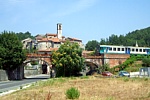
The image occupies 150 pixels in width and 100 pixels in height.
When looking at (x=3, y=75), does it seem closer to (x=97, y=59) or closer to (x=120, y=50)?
(x=97, y=59)

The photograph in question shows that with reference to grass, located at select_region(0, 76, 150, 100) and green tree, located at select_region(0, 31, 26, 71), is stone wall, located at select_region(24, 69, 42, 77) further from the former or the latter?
grass, located at select_region(0, 76, 150, 100)

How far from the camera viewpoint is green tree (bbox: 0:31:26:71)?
57.4 metres

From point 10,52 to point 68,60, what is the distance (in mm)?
12159

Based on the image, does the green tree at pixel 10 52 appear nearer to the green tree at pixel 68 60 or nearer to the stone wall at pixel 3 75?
the stone wall at pixel 3 75

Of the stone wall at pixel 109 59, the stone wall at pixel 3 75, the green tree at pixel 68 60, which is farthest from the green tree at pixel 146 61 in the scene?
the stone wall at pixel 3 75

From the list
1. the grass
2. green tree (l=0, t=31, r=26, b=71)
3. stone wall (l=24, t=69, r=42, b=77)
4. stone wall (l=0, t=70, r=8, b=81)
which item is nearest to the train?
green tree (l=0, t=31, r=26, b=71)

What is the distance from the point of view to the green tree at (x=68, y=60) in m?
A: 55.1

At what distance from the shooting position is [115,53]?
74688mm

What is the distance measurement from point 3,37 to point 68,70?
15.9 meters

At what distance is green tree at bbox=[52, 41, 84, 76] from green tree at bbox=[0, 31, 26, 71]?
25.1ft

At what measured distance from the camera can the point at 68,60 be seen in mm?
55000

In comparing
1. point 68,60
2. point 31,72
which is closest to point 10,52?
point 68,60

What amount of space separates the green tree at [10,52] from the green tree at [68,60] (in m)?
7.65

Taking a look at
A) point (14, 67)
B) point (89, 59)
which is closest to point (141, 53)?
point (89, 59)
